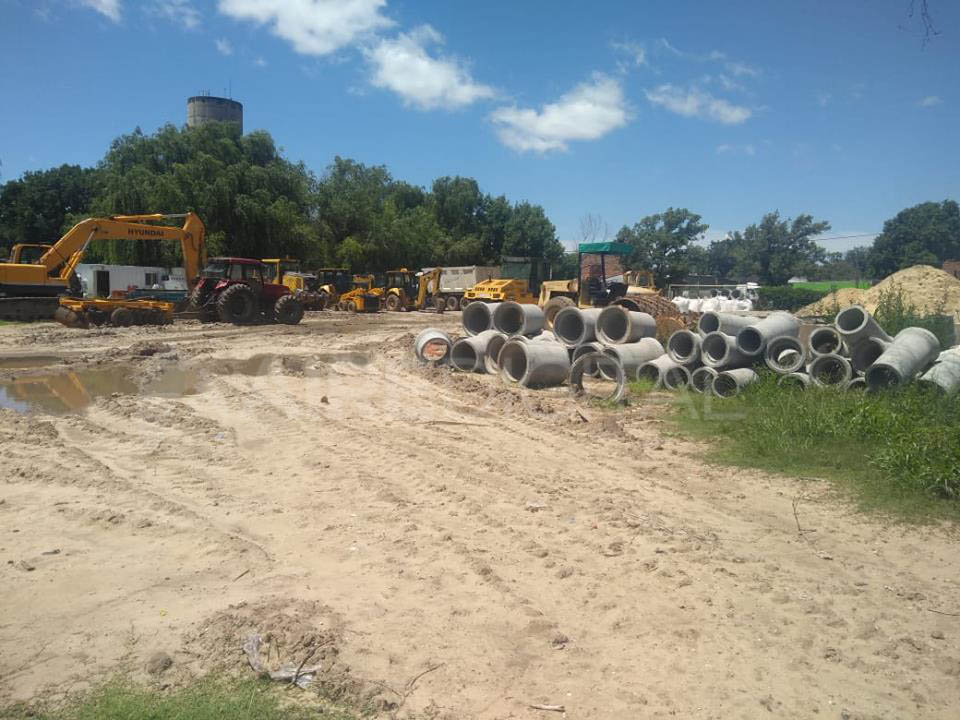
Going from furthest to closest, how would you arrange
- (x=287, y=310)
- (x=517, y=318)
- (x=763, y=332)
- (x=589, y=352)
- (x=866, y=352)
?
(x=287, y=310)
(x=517, y=318)
(x=589, y=352)
(x=763, y=332)
(x=866, y=352)

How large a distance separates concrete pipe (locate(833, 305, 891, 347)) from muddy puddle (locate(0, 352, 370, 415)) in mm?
9437

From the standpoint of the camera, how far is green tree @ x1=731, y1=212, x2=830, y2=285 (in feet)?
191

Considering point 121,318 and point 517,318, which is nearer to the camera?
point 517,318

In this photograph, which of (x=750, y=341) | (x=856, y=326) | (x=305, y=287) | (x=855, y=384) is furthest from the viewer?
(x=305, y=287)

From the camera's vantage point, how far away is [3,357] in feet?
50.5

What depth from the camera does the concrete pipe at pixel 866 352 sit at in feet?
33.6

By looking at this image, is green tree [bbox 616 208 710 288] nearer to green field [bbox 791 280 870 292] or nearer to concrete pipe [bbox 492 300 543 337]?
green field [bbox 791 280 870 292]

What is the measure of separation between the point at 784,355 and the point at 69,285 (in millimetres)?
20891

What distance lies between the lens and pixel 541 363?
38.7 ft

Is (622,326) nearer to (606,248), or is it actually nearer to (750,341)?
(750,341)

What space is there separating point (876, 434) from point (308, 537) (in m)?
6.26

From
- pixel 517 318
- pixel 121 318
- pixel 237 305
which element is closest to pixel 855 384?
pixel 517 318

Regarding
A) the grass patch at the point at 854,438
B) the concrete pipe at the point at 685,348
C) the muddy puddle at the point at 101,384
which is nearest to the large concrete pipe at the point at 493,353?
the concrete pipe at the point at 685,348

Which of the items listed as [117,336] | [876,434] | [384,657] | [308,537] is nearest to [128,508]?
[308,537]
